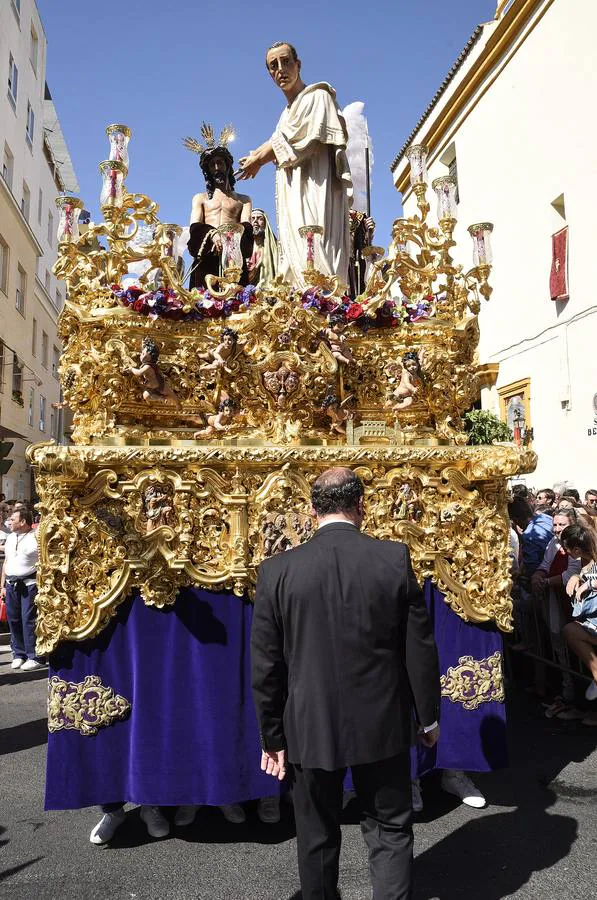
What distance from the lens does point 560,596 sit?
600 cm

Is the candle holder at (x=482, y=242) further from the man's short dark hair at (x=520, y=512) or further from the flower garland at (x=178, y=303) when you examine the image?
the man's short dark hair at (x=520, y=512)

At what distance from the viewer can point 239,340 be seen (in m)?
4.25

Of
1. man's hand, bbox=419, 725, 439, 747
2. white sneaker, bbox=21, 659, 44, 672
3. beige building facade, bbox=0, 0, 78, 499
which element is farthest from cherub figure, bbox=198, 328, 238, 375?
Result: beige building facade, bbox=0, 0, 78, 499

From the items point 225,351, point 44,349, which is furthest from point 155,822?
point 44,349

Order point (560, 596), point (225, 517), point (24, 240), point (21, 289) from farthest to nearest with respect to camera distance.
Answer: point (21, 289)
point (24, 240)
point (560, 596)
point (225, 517)

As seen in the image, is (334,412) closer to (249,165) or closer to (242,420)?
(242,420)

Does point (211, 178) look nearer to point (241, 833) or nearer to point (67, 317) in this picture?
point (67, 317)

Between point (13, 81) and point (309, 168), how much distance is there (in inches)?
746

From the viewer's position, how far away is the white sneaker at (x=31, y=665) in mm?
7776

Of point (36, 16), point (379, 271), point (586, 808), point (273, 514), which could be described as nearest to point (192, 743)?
point (273, 514)

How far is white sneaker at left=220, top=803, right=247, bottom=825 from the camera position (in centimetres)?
383

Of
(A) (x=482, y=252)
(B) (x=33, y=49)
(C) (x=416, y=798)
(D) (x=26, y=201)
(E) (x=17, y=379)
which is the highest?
(B) (x=33, y=49)

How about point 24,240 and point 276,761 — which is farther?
point 24,240

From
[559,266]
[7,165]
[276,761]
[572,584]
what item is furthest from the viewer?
[7,165]
